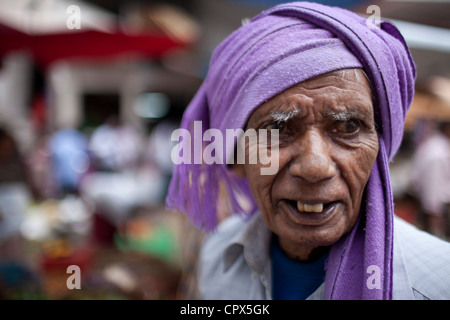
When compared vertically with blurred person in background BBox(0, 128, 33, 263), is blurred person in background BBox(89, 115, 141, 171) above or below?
Answer: above

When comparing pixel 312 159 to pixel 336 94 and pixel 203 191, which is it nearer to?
pixel 336 94

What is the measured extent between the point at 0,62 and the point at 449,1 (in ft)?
16.1

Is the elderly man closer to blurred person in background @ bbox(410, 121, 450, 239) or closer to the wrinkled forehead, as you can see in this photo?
the wrinkled forehead

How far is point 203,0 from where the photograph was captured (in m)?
8.27

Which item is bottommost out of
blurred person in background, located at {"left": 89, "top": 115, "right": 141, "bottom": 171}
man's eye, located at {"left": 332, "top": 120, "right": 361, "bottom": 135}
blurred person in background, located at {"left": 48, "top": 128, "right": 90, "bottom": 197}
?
man's eye, located at {"left": 332, "top": 120, "right": 361, "bottom": 135}

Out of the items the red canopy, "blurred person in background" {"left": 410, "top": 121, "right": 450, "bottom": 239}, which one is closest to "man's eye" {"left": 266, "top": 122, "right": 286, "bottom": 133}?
"blurred person in background" {"left": 410, "top": 121, "right": 450, "bottom": 239}

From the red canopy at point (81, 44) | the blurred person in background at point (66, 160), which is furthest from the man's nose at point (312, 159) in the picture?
the blurred person in background at point (66, 160)

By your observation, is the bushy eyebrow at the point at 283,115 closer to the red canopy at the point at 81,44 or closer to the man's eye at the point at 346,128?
the man's eye at the point at 346,128

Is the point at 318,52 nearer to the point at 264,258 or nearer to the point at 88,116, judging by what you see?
the point at 264,258

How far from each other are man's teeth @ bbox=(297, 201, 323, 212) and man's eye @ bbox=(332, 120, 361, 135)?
249mm

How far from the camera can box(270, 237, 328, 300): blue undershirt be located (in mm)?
1324

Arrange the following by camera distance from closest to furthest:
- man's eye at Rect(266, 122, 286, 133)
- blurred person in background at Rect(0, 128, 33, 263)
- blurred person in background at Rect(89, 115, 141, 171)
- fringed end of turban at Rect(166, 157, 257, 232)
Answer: man's eye at Rect(266, 122, 286, 133)
fringed end of turban at Rect(166, 157, 257, 232)
blurred person in background at Rect(0, 128, 33, 263)
blurred person in background at Rect(89, 115, 141, 171)

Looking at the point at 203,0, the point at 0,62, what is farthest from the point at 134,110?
the point at 0,62

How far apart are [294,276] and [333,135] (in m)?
0.58
